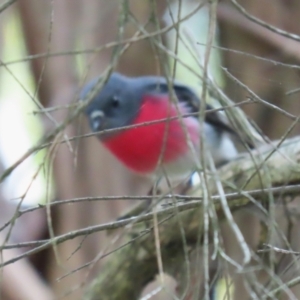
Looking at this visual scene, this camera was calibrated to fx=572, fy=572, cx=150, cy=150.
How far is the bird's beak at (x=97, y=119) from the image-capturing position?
1509 millimetres

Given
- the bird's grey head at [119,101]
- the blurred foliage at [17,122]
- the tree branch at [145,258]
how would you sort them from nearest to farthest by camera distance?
1. the tree branch at [145,258]
2. the blurred foliage at [17,122]
3. the bird's grey head at [119,101]

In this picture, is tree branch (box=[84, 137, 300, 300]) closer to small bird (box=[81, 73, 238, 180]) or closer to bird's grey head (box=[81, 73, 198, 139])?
small bird (box=[81, 73, 238, 180])

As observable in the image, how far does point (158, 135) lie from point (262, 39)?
21.7 inches

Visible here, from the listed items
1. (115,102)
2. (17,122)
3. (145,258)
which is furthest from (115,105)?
(145,258)

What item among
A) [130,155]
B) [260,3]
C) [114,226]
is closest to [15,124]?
[130,155]

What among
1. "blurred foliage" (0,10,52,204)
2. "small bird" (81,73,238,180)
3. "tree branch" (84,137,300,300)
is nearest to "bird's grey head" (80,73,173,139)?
"small bird" (81,73,238,180)

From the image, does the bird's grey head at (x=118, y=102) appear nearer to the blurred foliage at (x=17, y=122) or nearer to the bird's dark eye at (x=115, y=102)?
the bird's dark eye at (x=115, y=102)

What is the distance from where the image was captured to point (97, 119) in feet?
5.00

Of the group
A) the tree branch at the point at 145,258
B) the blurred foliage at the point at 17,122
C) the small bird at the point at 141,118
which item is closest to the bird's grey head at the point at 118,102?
the small bird at the point at 141,118

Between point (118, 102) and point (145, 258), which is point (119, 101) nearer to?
point (118, 102)

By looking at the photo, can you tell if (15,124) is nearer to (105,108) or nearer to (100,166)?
(105,108)

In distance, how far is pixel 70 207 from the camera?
6.04 feet

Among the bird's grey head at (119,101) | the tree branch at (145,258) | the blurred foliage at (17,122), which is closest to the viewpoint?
the tree branch at (145,258)

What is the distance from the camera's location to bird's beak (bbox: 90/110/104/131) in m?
1.51
